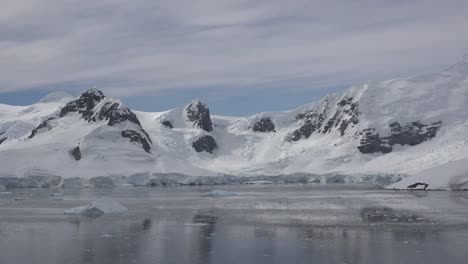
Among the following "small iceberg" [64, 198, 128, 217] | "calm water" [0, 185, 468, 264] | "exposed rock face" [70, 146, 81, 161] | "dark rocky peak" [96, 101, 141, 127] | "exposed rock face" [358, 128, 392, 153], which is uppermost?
"dark rocky peak" [96, 101, 141, 127]

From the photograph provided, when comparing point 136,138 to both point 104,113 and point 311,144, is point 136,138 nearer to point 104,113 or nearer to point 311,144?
point 104,113

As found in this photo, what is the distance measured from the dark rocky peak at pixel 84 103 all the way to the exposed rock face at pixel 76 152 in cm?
2614

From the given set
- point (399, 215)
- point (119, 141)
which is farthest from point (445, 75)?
point (399, 215)

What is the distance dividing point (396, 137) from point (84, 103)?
295ft

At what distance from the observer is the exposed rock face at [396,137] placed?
580 ft

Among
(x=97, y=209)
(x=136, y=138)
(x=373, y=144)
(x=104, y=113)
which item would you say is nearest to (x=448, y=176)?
(x=97, y=209)

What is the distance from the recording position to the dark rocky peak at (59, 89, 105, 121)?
168350 millimetres

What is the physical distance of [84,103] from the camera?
17050 centimetres

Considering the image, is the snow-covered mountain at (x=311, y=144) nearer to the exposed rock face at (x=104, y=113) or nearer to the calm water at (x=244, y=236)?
the exposed rock face at (x=104, y=113)

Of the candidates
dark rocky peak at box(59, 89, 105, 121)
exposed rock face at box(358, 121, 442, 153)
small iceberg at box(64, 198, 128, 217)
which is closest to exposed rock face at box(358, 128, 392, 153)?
exposed rock face at box(358, 121, 442, 153)

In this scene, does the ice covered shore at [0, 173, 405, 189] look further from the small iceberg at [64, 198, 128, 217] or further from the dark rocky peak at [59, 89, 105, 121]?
the small iceberg at [64, 198, 128, 217]

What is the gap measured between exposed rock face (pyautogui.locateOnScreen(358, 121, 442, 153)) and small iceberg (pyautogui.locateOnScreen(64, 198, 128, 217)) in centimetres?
14100

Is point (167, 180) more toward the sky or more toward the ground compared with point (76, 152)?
more toward the ground

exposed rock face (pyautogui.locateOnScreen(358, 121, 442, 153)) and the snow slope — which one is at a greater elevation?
exposed rock face (pyautogui.locateOnScreen(358, 121, 442, 153))
